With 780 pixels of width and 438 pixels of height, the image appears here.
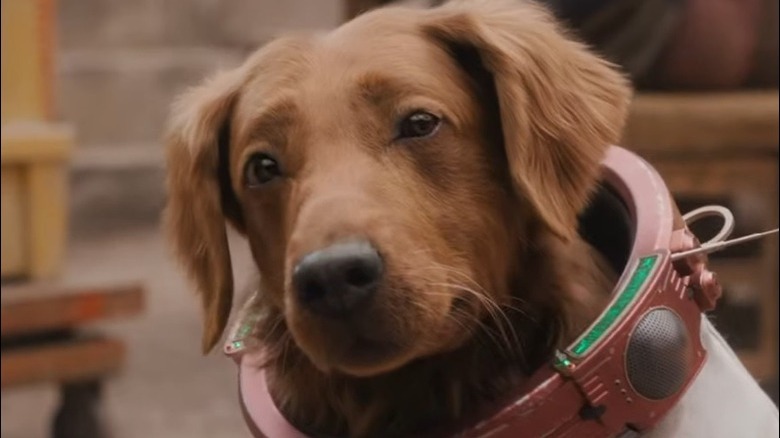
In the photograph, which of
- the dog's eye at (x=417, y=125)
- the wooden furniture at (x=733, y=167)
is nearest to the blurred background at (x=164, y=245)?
the wooden furniture at (x=733, y=167)

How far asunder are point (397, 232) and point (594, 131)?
9.7 inches

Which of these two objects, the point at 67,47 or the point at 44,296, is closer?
the point at 44,296

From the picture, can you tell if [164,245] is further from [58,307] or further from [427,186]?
[427,186]

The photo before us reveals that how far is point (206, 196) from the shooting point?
126 centimetres

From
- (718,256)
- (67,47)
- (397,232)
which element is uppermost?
(397,232)

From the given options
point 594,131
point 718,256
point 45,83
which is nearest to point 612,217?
point 594,131

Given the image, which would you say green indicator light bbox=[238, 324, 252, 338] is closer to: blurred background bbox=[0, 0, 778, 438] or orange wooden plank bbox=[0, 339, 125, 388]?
blurred background bbox=[0, 0, 778, 438]

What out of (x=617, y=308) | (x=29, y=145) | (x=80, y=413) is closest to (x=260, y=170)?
(x=617, y=308)

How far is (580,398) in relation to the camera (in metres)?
1.08

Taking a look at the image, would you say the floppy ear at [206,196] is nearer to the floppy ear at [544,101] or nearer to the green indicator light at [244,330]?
the green indicator light at [244,330]

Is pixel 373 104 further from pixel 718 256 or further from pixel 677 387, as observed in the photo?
pixel 718 256

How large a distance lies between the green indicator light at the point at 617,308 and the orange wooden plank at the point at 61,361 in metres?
1.40

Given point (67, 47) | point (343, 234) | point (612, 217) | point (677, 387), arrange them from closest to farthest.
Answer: point (343, 234) → point (677, 387) → point (612, 217) → point (67, 47)

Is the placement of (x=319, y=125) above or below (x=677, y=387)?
above
